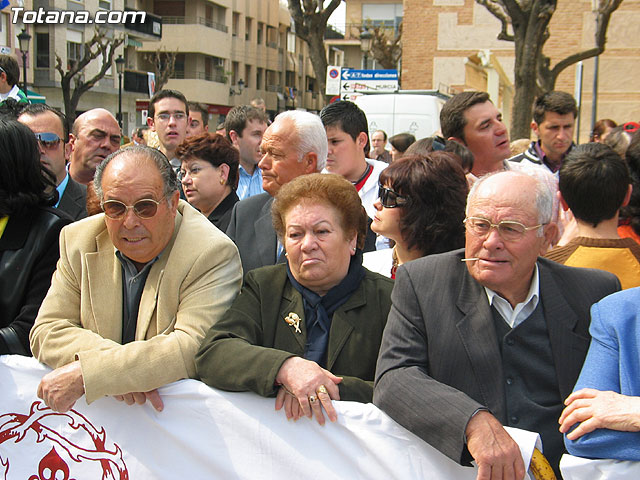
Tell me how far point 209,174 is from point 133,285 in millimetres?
2252

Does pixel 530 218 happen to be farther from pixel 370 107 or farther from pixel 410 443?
pixel 370 107

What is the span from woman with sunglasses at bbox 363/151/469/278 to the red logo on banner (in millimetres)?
1615

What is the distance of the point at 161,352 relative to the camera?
3125 mm

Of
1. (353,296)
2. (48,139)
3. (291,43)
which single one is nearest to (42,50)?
(291,43)

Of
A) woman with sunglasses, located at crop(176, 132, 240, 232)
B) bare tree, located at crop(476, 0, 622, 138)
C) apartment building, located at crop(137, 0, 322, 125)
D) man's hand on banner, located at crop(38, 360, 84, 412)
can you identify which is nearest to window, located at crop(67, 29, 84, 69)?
apartment building, located at crop(137, 0, 322, 125)

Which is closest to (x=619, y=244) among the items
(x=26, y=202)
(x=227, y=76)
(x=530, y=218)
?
(x=530, y=218)

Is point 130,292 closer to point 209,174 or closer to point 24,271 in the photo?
point 24,271

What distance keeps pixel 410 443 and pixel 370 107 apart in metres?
14.1

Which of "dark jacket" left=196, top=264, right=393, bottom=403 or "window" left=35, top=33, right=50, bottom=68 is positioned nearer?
"dark jacket" left=196, top=264, right=393, bottom=403

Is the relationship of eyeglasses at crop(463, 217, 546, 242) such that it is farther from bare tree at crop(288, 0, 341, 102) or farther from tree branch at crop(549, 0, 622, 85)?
bare tree at crop(288, 0, 341, 102)

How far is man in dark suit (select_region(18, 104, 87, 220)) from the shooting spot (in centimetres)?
492

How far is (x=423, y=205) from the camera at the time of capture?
3.59 metres

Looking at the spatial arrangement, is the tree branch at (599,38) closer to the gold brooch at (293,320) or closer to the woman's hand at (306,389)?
the gold brooch at (293,320)

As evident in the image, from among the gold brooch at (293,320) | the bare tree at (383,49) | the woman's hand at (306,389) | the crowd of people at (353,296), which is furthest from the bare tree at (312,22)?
the woman's hand at (306,389)
